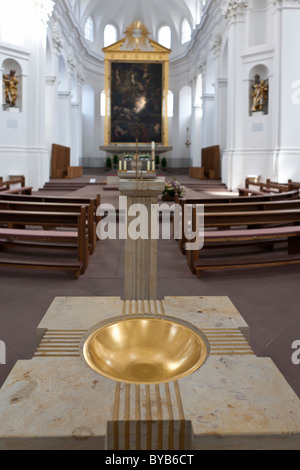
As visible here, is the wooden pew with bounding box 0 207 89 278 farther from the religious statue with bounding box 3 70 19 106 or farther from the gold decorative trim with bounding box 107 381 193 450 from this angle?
the religious statue with bounding box 3 70 19 106

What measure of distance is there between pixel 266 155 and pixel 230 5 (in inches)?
210

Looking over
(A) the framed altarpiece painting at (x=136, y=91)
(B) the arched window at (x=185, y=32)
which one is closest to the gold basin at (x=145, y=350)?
(A) the framed altarpiece painting at (x=136, y=91)

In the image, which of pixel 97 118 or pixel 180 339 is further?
pixel 97 118

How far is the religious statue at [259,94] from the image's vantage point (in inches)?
563

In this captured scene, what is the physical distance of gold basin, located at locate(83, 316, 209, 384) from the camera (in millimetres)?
1969

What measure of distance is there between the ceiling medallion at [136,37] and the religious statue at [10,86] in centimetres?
1012

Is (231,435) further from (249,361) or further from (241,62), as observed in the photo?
(241,62)

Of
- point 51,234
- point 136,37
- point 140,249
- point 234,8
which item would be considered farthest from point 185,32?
point 140,249

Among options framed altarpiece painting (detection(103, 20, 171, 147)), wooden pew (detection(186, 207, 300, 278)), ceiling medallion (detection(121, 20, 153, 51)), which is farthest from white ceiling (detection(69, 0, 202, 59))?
wooden pew (detection(186, 207, 300, 278))

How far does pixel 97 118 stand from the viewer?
27391mm

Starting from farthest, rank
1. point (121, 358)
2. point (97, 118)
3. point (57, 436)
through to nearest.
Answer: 1. point (97, 118)
2. point (121, 358)
3. point (57, 436)

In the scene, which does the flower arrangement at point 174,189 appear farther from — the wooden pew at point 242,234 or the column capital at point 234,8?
the column capital at point 234,8
